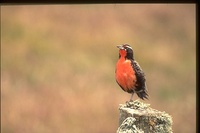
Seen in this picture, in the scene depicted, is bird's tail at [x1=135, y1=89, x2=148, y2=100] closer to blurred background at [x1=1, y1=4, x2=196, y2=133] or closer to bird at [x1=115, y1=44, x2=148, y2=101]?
bird at [x1=115, y1=44, x2=148, y2=101]

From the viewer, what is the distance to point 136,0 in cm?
236

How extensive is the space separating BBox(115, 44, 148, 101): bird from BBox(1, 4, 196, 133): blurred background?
16.8 inches

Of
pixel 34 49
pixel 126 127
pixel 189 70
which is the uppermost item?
pixel 34 49

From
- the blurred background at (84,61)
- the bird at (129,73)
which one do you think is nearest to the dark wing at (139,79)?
the bird at (129,73)

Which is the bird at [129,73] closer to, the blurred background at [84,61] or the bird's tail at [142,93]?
the bird's tail at [142,93]

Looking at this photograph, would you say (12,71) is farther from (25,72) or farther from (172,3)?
(172,3)

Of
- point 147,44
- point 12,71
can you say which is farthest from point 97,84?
point 12,71

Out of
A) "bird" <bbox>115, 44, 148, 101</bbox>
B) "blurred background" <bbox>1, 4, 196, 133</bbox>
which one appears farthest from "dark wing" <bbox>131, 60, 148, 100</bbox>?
"blurred background" <bbox>1, 4, 196, 133</bbox>

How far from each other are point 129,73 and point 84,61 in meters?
0.69

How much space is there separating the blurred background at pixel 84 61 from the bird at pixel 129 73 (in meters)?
0.43

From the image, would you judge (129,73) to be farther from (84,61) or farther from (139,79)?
(84,61)

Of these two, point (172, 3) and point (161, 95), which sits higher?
point (172, 3)

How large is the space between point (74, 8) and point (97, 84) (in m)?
0.49

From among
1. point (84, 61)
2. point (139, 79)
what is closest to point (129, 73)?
point (139, 79)
